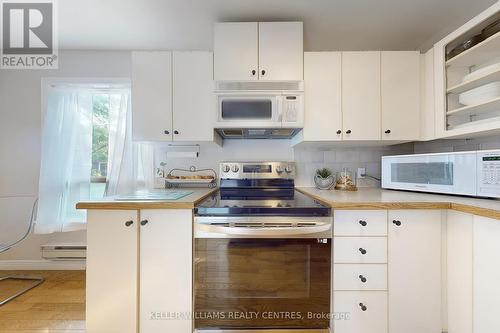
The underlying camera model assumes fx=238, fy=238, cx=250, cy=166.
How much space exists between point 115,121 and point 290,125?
172 centimetres

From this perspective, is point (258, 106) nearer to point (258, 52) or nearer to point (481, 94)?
point (258, 52)

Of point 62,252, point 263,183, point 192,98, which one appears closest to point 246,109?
point 192,98

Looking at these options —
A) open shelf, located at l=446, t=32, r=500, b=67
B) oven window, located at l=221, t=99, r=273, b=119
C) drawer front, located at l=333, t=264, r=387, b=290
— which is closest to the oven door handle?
drawer front, located at l=333, t=264, r=387, b=290

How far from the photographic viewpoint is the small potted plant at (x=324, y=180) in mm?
2020

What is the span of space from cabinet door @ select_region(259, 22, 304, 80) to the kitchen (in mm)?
10

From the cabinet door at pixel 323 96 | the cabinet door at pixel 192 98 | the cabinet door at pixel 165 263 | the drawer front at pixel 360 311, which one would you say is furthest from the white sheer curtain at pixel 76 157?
the drawer front at pixel 360 311

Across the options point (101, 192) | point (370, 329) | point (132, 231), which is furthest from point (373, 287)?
point (101, 192)

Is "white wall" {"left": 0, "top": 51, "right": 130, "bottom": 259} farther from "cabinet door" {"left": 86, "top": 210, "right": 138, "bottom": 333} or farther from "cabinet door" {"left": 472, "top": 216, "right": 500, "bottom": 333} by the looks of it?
"cabinet door" {"left": 472, "top": 216, "right": 500, "bottom": 333}

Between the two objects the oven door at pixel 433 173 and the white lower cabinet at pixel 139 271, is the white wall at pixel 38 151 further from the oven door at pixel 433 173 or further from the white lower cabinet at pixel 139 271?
the white lower cabinet at pixel 139 271

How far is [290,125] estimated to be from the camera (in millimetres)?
1716

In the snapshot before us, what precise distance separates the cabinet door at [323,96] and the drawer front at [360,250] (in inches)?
29.7

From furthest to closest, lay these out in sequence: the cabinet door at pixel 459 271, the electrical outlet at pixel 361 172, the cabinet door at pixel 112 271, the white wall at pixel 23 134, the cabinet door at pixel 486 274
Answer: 1. the white wall at pixel 23 134
2. the electrical outlet at pixel 361 172
3. the cabinet door at pixel 112 271
4. the cabinet door at pixel 459 271
5. the cabinet door at pixel 486 274

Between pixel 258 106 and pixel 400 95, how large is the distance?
1.04 meters

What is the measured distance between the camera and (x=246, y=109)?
1.71 meters
